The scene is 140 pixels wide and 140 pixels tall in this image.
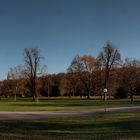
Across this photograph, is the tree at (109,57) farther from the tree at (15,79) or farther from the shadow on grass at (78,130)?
the shadow on grass at (78,130)

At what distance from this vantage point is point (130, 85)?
244 feet

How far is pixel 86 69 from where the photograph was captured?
101938mm

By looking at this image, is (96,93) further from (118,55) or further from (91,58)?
(118,55)

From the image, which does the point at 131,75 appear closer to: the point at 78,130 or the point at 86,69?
the point at 86,69

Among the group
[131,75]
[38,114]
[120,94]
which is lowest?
[38,114]

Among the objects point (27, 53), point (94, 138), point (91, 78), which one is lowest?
point (94, 138)

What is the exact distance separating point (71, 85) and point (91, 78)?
13977 mm

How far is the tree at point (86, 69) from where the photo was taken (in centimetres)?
10005

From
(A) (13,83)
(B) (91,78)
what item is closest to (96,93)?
(B) (91,78)

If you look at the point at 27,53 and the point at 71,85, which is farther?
the point at 71,85

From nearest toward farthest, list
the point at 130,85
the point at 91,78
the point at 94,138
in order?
1. the point at 94,138
2. the point at 130,85
3. the point at 91,78

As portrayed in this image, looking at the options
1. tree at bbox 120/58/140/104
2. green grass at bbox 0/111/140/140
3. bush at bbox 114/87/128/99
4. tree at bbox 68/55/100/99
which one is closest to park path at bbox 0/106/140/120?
green grass at bbox 0/111/140/140

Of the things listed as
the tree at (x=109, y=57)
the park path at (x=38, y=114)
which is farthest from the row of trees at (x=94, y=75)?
the park path at (x=38, y=114)

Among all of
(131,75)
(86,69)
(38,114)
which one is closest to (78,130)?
(38,114)
